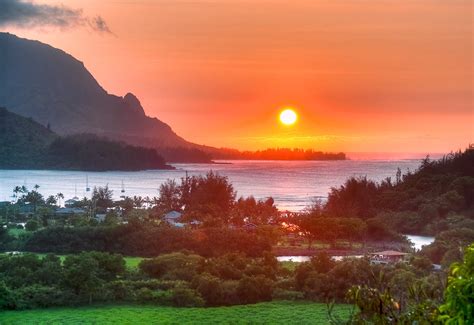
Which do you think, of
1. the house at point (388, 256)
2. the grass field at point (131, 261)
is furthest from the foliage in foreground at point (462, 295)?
the grass field at point (131, 261)

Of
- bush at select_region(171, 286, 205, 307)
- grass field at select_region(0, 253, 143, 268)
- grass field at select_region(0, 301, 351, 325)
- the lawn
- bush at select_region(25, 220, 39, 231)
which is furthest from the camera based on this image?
bush at select_region(25, 220, 39, 231)

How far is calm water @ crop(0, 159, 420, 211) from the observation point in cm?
1264

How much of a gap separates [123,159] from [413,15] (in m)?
6.61

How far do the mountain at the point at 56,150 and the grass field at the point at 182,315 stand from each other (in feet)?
20.0

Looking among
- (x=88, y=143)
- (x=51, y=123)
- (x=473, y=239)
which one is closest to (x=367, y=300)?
(x=473, y=239)

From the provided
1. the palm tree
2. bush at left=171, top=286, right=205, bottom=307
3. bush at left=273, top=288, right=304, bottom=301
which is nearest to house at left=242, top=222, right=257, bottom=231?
bush at left=273, top=288, right=304, bottom=301

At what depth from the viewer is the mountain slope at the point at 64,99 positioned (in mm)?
11656

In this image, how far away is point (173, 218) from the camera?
10.6 meters

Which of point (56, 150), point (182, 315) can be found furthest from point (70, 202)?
point (182, 315)

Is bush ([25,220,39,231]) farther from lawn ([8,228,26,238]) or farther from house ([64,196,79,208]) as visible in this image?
house ([64,196,79,208])

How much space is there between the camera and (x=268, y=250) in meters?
8.23

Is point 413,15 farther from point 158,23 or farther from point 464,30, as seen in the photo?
point 158,23

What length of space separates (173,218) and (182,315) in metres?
4.61

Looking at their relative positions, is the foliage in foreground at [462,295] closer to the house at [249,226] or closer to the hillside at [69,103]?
the house at [249,226]
